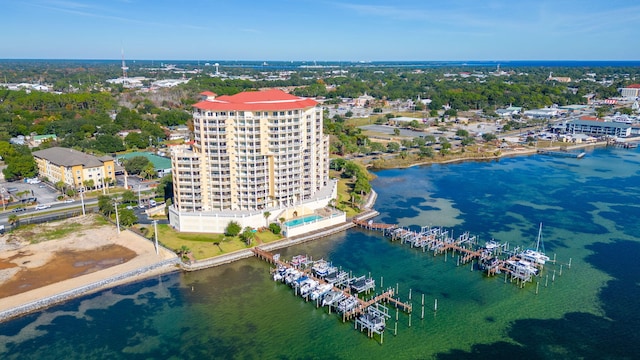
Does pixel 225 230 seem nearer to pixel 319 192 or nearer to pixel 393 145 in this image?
pixel 319 192

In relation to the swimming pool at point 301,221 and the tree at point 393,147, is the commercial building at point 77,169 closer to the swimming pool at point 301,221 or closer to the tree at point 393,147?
the swimming pool at point 301,221

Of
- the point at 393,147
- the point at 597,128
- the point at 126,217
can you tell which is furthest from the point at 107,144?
the point at 597,128

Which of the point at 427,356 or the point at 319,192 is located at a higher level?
the point at 319,192

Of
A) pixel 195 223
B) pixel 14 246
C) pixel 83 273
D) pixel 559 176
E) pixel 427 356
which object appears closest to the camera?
pixel 427 356

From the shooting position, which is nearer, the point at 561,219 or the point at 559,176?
the point at 561,219

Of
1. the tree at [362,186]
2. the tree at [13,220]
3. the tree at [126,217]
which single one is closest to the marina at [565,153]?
the tree at [362,186]

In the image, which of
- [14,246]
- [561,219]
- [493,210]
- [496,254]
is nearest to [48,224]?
[14,246]

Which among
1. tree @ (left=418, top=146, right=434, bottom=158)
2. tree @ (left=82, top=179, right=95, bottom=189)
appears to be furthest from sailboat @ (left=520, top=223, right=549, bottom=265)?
tree @ (left=82, top=179, right=95, bottom=189)
